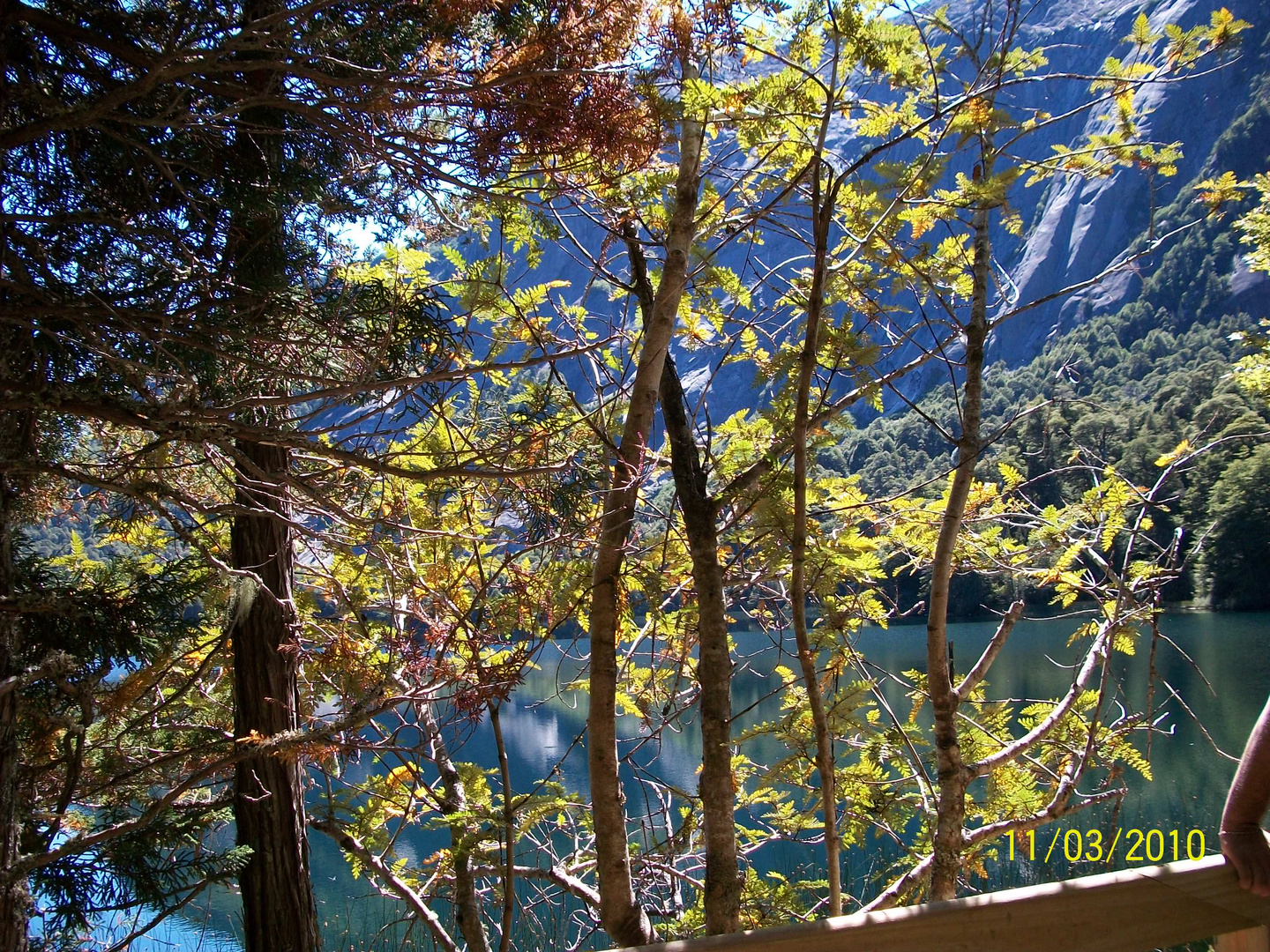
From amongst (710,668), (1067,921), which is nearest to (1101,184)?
(710,668)

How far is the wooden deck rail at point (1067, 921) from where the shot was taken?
3.33 feet

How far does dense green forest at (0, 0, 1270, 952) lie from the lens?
1.76 metres

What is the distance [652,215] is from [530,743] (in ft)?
38.8

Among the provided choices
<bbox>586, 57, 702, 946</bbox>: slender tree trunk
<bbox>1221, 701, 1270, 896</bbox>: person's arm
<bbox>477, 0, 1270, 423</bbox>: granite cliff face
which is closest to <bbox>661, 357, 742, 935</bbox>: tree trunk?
<bbox>586, 57, 702, 946</bbox>: slender tree trunk

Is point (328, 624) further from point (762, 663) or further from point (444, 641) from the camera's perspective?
point (762, 663)

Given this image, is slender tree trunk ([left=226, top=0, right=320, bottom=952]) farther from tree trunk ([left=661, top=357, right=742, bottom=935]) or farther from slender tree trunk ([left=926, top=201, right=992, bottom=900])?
slender tree trunk ([left=926, top=201, right=992, bottom=900])

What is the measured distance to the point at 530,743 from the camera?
43.8 ft

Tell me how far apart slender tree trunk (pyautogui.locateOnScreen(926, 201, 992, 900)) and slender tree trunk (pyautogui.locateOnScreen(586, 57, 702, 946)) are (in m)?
0.82

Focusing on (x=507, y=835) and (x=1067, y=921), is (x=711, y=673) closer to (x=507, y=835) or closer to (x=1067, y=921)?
(x=507, y=835)

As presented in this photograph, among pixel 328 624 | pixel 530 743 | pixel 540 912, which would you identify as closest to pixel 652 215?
pixel 328 624

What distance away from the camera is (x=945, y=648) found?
241cm

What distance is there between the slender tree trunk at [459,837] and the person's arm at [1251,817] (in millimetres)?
2165
